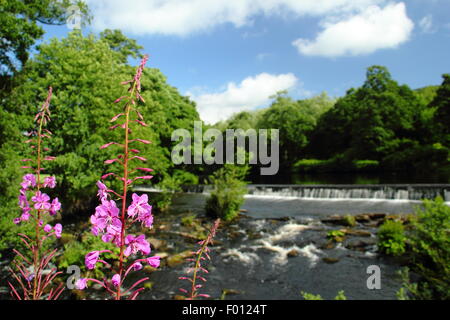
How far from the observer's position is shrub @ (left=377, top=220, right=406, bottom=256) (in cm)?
1041

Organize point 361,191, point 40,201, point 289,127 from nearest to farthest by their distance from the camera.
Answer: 1. point 40,201
2. point 361,191
3. point 289,127

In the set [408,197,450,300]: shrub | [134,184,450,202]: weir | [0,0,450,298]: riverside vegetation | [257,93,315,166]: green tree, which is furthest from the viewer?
[257,93,315,166]: green tree

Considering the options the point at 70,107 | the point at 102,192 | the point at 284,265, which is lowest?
the point at 284,265

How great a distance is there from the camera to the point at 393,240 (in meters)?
10.6

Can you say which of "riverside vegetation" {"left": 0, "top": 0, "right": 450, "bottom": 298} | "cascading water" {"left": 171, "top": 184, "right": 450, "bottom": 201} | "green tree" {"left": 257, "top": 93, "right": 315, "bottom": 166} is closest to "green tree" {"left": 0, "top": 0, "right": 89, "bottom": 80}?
"riverside vegetation" {"left": 0, "top": 0, "right": 450, "bottom": 298}

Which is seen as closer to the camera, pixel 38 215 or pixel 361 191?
pixel 38 215

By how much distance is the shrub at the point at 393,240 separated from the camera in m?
10.4

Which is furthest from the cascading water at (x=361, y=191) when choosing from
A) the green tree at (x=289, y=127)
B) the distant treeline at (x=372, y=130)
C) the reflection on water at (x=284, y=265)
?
the green tree at (x=289, y=127)

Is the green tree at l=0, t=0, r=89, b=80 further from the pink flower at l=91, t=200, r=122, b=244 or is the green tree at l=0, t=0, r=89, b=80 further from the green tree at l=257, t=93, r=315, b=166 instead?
the green tree at l=257, t=93, r=315, b=166

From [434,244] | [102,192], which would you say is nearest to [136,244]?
[102,192]

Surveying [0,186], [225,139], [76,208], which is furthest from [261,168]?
[0,186]

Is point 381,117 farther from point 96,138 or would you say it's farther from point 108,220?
point 108,220
